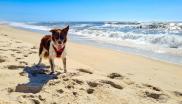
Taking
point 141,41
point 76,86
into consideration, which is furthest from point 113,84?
point 141,41

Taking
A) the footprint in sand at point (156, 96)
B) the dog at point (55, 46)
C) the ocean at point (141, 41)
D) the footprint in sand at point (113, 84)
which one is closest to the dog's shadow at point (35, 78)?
the dog at point (55, 46)

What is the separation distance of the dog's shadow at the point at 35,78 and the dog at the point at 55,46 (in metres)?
0.25

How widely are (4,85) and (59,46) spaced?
132 centimetres

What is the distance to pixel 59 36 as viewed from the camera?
589 centimetres

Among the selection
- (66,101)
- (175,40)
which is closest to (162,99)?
(66,101)

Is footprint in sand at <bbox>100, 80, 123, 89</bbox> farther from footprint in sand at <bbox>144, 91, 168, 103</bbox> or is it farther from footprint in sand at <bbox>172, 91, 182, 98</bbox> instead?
footprint in sand at <bbox>172, 91, 182, 98</bbox>

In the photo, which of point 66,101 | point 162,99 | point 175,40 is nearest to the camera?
point 66,101

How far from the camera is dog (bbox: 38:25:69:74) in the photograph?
589 cm

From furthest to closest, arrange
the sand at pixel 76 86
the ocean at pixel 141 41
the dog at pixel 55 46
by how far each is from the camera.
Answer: the ocean at pixel 141 41 < the dog at pixel 55 46 < the sand at pixel 76 86

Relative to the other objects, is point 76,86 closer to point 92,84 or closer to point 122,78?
point 92,84

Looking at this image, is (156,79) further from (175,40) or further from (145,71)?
(175,40)

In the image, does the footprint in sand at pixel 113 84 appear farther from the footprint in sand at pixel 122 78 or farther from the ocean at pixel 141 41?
the ocean at pixel 141 41

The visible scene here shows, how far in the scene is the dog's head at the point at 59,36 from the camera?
5855 millimetres

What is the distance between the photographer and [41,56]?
717 centimetres
